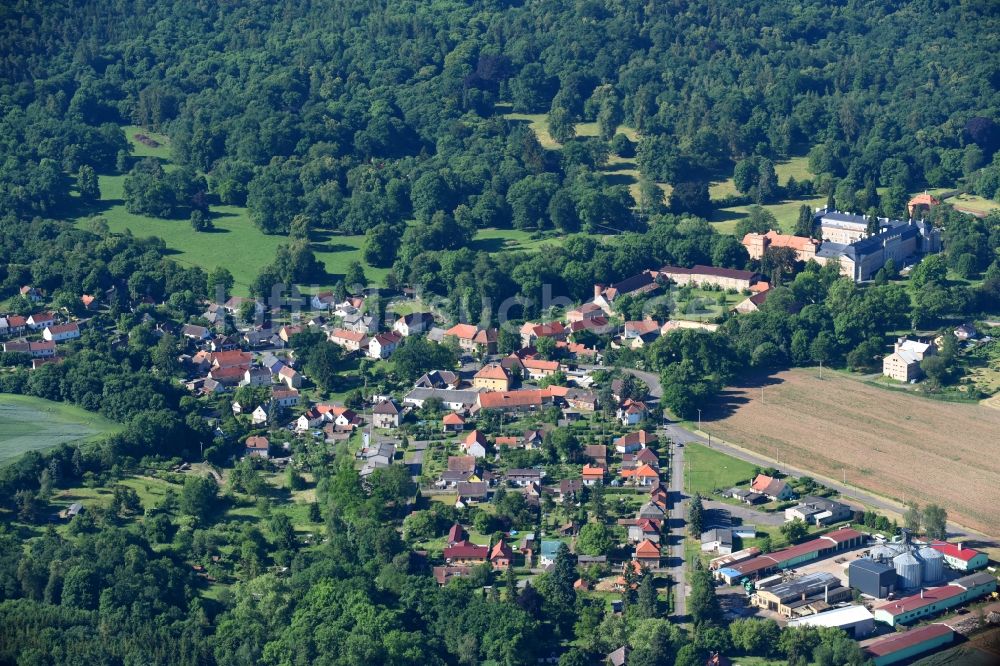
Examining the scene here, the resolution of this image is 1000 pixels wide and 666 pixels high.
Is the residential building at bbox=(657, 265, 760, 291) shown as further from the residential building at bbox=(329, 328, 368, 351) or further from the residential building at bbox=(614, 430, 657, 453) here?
the residential building at bbox=(614, 430, 657, 453)

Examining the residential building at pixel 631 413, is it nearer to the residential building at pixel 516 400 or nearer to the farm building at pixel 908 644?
the residential building at pixel 516 400

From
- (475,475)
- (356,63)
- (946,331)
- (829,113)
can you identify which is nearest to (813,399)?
(946,331)

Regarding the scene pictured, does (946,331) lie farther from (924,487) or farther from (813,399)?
(924,487)

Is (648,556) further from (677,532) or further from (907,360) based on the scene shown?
(907,360)

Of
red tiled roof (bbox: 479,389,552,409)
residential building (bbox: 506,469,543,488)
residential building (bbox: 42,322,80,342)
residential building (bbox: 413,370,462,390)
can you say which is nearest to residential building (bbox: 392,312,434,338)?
residential building (bbox: 413,370,462,390)

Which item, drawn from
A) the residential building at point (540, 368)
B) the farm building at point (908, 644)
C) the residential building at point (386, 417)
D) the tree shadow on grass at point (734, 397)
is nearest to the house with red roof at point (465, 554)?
the residential building at point (386, 417)

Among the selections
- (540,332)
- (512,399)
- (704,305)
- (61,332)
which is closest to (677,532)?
(512,399)
